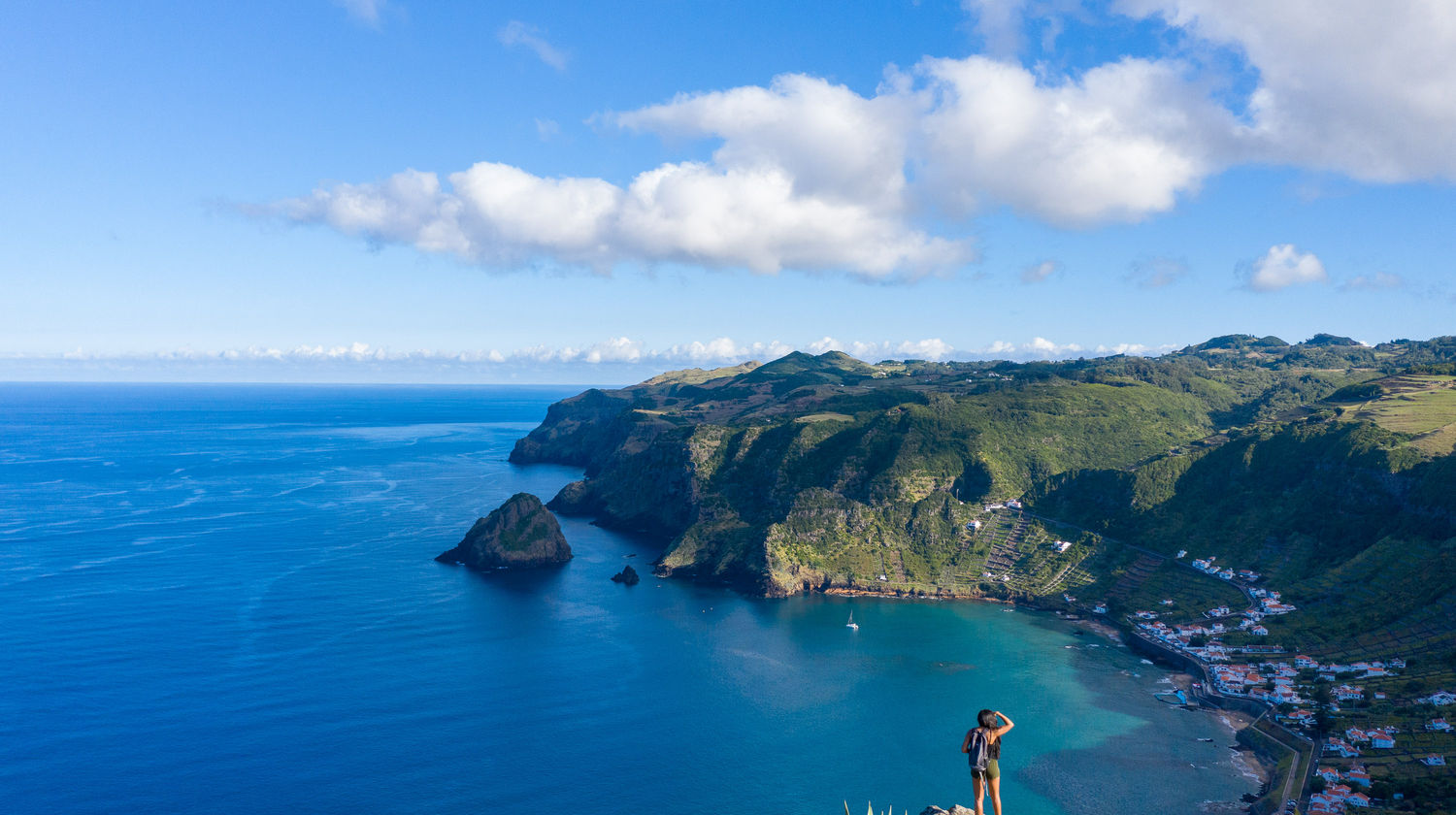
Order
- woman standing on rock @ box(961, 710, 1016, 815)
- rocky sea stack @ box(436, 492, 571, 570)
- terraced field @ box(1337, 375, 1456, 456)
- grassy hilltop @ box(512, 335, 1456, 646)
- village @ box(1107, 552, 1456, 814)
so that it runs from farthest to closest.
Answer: rocky sea stack @ box(436, 492, 571, 570)
terraced field @ box(1337, 375, 1456, 456)
grassy hilltop @ box(512, 335, 1456, 646)
village @ box(1107, 552, 1456, 814)
woman standing on rock @ box(961, 710, 1016, 815)

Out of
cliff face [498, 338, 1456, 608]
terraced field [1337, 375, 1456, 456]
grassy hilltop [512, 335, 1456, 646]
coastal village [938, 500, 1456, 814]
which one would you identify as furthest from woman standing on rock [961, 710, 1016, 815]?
terraced field [1337, 375, 1456, 456]

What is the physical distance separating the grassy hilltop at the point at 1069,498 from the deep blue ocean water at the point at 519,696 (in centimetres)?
1348

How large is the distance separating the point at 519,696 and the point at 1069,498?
364ft

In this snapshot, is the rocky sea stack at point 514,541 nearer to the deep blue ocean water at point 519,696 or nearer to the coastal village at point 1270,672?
the deep blue ocean water at point 519,696

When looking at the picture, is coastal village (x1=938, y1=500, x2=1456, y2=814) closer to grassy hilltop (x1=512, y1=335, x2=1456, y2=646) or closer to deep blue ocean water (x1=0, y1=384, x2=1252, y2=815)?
grassy hilltop (x1=512, y1=335, x2=1456, y2=646)

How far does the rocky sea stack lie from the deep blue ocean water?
5.04m

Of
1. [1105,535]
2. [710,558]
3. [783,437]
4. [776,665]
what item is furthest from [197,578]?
[1105,535]

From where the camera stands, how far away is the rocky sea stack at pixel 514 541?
485 ft

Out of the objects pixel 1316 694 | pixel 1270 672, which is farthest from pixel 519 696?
pixel 1270 672

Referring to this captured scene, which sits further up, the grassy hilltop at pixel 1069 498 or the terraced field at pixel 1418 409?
the terraced field at pixel 1418 409

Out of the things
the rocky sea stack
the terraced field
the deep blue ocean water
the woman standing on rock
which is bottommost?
the deep blue ocean water

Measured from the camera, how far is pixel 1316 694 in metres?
85.7

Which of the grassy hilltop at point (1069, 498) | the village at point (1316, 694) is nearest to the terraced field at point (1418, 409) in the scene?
the grassy hilltop at point (1069, 498)

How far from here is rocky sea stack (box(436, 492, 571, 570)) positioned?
485 ft
